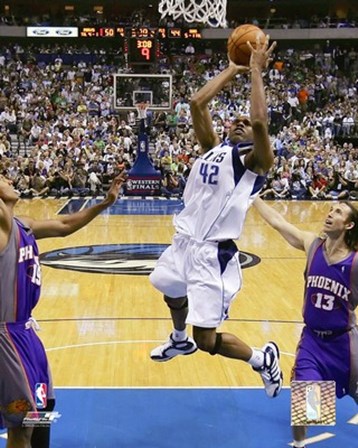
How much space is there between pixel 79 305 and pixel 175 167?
38.2 feet

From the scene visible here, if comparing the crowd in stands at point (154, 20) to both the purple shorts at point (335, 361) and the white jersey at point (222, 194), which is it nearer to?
the white jersey at point (222, 194)

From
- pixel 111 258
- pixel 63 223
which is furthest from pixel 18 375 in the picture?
pixel 111 258

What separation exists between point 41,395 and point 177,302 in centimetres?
149

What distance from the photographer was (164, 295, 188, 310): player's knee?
15.6ft

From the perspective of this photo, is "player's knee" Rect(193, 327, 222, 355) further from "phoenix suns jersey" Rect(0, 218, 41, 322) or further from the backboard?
the backboard

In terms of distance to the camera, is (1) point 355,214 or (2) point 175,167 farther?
(2) point 175,167

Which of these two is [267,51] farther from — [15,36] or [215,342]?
[15,36]

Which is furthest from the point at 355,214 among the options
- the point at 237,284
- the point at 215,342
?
the point at 215,342

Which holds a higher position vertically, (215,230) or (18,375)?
(215,230)

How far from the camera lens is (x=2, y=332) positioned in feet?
11.2

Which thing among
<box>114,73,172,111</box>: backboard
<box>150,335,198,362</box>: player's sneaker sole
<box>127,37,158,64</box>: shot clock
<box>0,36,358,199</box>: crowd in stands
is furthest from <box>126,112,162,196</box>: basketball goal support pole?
<box>150,335,198,362</box>: player's sneaker sole

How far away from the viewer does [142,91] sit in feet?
64.4

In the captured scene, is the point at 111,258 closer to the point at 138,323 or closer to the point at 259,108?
the point at 138,323

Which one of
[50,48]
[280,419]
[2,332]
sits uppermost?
[50,48]
